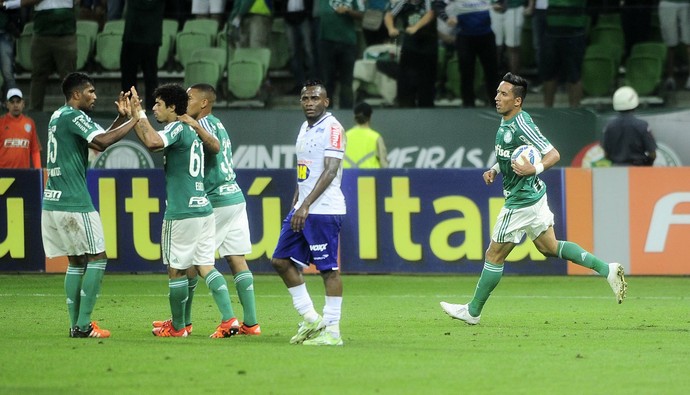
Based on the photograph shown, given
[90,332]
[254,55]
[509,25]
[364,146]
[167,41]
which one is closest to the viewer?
[90,332]

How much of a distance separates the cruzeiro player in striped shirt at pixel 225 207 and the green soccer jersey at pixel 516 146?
2.36 meters

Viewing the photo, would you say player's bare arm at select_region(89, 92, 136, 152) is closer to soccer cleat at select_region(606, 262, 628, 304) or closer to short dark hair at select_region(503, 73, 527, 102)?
short dark hair at select_region(503, 73, 527, 102)

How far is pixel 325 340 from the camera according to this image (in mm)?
9609

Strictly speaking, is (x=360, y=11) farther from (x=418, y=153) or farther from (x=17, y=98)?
(x=17, y=98)

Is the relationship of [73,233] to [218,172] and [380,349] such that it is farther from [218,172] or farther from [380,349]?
[380,349]

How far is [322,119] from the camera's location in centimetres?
966

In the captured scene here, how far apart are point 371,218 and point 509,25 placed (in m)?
3.60

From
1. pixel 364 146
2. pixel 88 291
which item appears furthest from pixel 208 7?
pixel 88 291

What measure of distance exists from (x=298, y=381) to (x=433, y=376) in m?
0.90

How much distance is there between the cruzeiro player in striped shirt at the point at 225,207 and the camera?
10.5m

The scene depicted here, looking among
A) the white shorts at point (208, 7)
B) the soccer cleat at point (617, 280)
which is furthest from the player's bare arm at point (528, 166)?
the white shorts at point (208, 7)

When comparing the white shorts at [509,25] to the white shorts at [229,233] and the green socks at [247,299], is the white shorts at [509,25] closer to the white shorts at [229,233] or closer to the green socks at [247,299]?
the white shorts at [229,233]

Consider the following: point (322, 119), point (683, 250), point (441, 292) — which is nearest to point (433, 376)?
point (322, 119)

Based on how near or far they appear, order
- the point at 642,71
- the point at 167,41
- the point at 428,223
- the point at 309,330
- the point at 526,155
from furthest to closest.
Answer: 1. the point at 167,41
2. the point at 642,71
3. the point at 428,223
4. the point at 526,155
5. the point at 309,330
